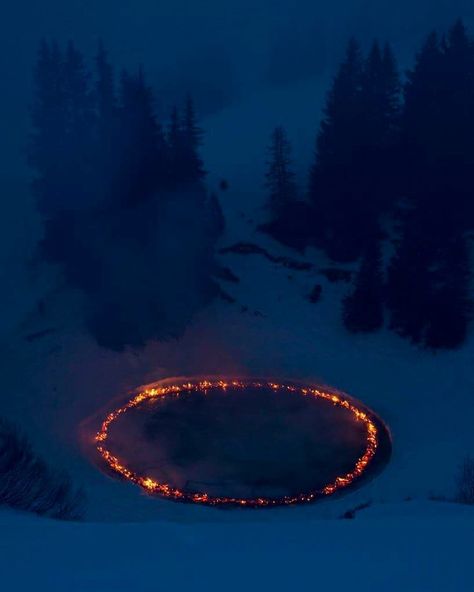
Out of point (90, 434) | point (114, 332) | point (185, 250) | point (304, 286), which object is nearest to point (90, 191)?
point (185, 250)

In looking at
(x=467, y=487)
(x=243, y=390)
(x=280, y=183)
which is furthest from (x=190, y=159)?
(x=467, y=487)

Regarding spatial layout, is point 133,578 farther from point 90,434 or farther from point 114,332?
point 114,332

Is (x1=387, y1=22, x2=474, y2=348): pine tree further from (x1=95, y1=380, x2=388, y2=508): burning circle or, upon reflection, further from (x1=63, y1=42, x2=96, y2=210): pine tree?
(x1=63, y1=42, x2=96, y2=210): pine tree

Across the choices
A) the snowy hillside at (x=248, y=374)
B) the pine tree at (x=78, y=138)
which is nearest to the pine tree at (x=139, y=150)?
the pine tree at (x=78, y=138)

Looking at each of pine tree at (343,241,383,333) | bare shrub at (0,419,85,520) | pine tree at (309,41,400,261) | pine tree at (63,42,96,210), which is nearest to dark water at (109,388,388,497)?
bare shrub at (0,419,85,520)

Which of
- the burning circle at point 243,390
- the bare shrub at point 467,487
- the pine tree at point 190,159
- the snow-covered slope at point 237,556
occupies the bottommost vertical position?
the burning circle at point 243,390

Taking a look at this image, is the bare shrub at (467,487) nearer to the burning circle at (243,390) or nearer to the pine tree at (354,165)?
the burning circle at (243,390)
